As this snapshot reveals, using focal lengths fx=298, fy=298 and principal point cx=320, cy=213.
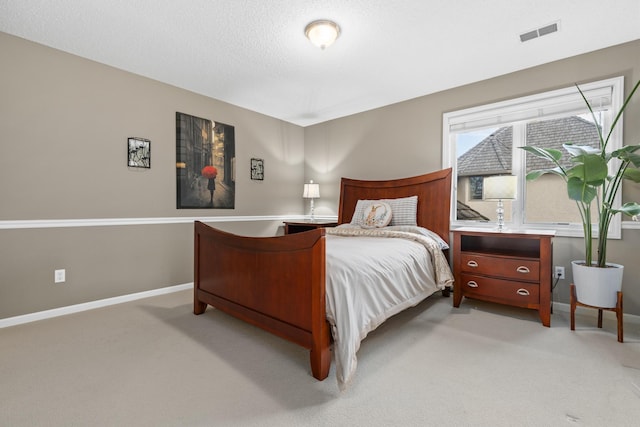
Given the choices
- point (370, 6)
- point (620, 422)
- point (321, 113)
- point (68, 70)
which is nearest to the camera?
point (620, 422)

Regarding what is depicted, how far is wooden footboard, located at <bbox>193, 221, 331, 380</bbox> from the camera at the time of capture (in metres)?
1.62

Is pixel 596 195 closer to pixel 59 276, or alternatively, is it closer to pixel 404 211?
pixel 404 211

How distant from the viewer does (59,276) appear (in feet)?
8.79

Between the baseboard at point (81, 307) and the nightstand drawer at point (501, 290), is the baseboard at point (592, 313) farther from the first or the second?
the baseboard at point (81, 307)

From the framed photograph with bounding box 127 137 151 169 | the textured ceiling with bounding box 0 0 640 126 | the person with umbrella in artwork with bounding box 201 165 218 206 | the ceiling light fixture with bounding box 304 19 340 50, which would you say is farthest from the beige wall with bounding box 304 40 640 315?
→ the framed photograph with bounding box 127 137 151 169

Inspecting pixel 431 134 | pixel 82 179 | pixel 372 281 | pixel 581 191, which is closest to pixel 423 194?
pixel 431 134

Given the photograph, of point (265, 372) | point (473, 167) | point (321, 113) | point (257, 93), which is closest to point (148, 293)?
point (265, 372)

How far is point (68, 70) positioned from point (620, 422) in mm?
4492

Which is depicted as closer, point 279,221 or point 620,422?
point 620,422

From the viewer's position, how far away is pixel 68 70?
8.95 ft

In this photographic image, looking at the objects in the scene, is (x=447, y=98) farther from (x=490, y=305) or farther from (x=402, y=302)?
(x=402, y=302)

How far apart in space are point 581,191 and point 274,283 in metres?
2.28

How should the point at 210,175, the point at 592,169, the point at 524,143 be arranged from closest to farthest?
the point at 592,169 → the point at 524,143 → the point at 210,175

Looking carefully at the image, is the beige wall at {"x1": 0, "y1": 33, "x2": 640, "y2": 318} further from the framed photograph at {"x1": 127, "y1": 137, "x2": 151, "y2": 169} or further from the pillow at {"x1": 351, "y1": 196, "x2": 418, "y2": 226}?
the pillow at {"x1": 351, "y1": 196, "x2": 418, "y2": 226}
